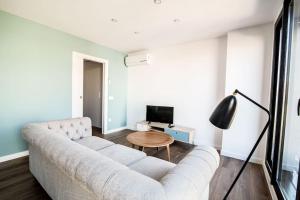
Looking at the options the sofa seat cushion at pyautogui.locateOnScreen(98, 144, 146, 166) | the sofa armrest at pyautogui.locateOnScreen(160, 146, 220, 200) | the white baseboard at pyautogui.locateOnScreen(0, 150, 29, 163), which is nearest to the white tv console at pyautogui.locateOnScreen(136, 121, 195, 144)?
the sofa seat cushion at pyautogui.locateOnScreen(98, 144, 146, 166)

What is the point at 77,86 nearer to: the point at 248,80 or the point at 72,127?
the point at 72,127

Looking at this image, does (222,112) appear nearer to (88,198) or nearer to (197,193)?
(197,193)

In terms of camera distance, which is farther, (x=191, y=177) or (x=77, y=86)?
(x=77, y=86)

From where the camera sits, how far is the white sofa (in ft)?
2.47

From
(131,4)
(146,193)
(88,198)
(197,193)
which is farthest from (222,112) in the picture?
(131,4)

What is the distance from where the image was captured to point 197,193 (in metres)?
0.86

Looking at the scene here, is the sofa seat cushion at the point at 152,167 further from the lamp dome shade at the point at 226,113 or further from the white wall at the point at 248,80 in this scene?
the white wall at the point at 248,80

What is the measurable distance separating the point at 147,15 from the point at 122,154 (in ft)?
7.04

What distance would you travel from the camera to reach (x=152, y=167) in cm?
148

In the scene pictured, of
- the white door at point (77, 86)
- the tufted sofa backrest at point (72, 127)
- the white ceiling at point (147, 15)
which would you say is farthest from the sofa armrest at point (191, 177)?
the white door at point (77, 86)

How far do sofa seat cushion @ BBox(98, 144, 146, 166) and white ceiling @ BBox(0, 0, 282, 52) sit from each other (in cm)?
203

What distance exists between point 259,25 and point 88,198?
11.5 ft

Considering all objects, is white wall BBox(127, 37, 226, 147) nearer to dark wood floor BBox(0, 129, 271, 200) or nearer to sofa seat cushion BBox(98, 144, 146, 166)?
dark wood floor BBox(0, 129, 271, 200)

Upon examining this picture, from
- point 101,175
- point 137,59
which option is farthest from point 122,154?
point 137,59
